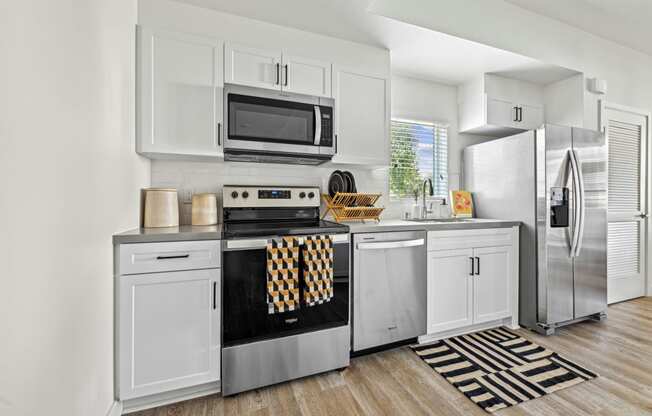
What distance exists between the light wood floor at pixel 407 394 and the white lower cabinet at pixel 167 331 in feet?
0.61

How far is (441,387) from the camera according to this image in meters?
1.82

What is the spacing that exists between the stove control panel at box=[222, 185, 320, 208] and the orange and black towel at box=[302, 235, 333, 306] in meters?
0.59

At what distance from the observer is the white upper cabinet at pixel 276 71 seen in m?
2.08

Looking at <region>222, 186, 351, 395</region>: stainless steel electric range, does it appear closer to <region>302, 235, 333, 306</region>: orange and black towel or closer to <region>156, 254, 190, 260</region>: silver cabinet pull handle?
<region>302, 235, 333, 306</region>: orange and black towel

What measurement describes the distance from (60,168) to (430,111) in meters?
3.24

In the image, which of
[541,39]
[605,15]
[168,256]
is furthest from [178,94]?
[605,15]

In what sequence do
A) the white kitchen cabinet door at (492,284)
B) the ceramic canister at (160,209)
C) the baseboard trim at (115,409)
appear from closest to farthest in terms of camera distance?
the baseboard trim at (115,409)
the ceramic canister at (160,209)
the white kitchen cabinet door at (492,284)

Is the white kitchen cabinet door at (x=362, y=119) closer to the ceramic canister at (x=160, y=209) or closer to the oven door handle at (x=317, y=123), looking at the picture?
the oven door handle at (x=317, y=123)

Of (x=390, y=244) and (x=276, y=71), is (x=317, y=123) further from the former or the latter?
(x=390, y=244)

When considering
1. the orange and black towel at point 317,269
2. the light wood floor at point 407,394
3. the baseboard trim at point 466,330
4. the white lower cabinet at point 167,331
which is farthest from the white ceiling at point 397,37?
the light wood floor at point 407,394

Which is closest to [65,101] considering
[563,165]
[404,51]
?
[404,51]

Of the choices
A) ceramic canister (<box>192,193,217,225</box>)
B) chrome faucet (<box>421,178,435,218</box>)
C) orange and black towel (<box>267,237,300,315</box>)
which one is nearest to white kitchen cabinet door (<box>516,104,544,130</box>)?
chrome faucet (<box>421,178,435,218</box>)

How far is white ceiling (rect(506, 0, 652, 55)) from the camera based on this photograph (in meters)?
2.73

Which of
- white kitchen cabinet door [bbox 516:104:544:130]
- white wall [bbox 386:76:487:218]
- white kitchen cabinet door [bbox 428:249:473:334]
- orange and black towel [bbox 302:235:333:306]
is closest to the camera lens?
orange and black towel [bbox 302:235:333:306]
